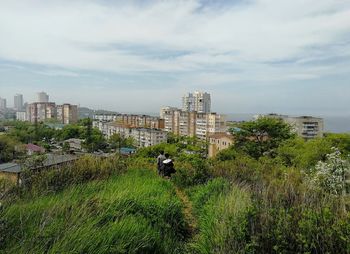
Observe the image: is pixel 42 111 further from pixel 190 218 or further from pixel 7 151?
pixel 190 218

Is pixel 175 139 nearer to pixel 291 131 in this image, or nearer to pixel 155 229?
pixel 291 131

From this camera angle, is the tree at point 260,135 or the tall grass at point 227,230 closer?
the tall grass at point 227,230

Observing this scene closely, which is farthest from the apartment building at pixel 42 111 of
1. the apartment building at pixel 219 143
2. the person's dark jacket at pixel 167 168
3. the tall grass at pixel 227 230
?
the tall grass at pixel 227 230

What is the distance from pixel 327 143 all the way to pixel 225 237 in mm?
15140

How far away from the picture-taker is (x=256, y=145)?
2298 cm

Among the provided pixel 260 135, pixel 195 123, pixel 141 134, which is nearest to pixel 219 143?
pixel 260 135

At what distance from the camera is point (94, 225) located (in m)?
3.21

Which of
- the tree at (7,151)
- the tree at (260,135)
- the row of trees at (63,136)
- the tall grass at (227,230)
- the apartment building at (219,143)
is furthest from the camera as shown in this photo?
the row of trees at (63,136)

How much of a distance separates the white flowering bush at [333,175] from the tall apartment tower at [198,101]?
104m

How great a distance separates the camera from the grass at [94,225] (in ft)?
8.96

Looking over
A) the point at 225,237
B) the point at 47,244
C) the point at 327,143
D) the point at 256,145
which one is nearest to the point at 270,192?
the point at 225,237

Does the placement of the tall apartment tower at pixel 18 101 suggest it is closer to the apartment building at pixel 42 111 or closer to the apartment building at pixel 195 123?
the apartment building at pixel 42 111

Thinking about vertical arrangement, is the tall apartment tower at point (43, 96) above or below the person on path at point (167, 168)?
above

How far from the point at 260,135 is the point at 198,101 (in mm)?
91109
